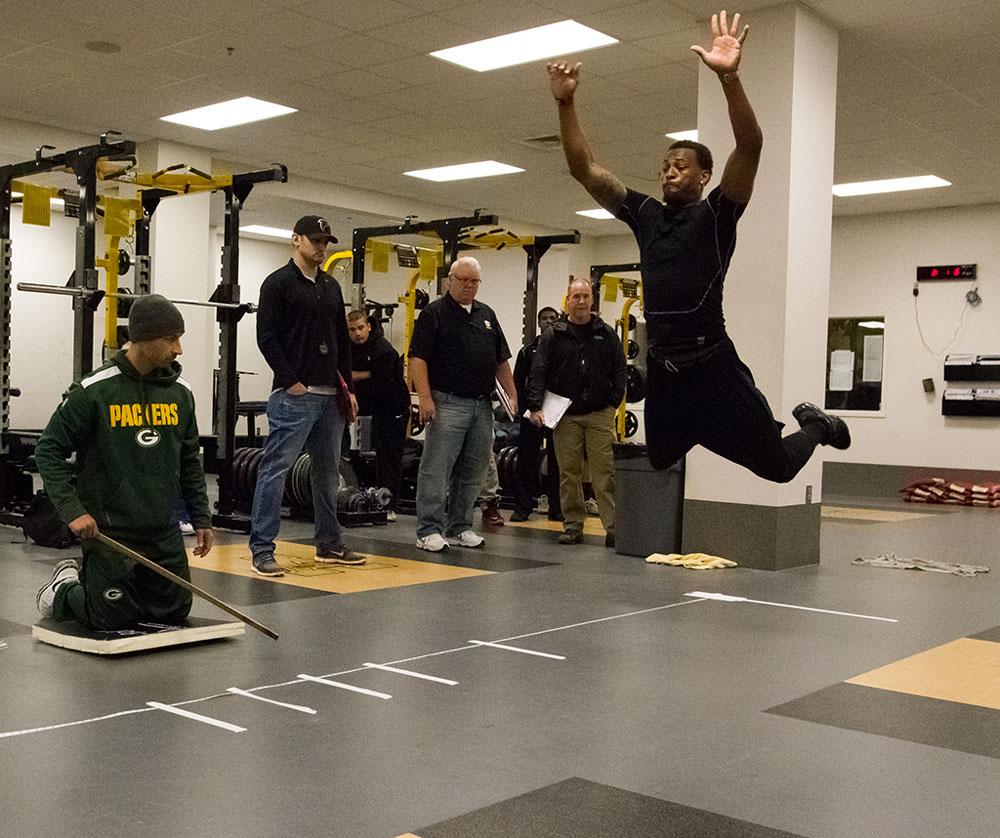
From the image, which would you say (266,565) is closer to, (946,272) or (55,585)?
(55,585)

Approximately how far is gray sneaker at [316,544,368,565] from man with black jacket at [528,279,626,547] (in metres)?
1.65

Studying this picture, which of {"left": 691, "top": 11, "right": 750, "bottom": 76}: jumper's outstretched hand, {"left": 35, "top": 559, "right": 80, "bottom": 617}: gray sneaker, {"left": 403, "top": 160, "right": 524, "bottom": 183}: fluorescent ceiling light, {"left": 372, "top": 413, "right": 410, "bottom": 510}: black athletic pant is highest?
{"left": 403, "top": 160, "right": 524, "bottom": 183}: fluorescent ceiling light

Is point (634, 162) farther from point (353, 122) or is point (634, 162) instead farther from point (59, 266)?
point (59, 266)

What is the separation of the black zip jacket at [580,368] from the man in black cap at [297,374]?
1.86 m

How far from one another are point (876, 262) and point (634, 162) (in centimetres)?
370

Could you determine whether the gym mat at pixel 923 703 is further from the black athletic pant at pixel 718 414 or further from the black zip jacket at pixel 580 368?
the black zip jacket at pixel 580 368

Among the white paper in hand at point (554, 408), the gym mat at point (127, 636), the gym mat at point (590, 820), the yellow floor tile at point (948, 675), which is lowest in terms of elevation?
the yellow floor tile at point (948, 675)

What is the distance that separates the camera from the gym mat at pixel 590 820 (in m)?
2.29

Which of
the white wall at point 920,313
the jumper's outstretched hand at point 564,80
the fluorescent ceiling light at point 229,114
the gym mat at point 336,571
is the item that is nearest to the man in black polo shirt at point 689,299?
Answer: the jumper's outstretched hand at point 564,80

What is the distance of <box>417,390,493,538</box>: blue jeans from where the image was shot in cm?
643

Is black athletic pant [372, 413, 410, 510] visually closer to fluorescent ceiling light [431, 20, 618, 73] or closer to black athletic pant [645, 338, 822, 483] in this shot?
fluorescent ceiling light [431, 20, 618, 73]

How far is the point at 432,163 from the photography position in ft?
36.6

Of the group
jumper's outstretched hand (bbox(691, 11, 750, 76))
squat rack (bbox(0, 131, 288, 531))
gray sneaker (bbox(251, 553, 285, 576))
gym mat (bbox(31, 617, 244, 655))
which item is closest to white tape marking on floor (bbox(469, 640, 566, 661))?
gym mat (bbox(31, 617, 244, 655))

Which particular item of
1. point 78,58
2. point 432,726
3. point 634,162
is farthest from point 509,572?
point 634,162
